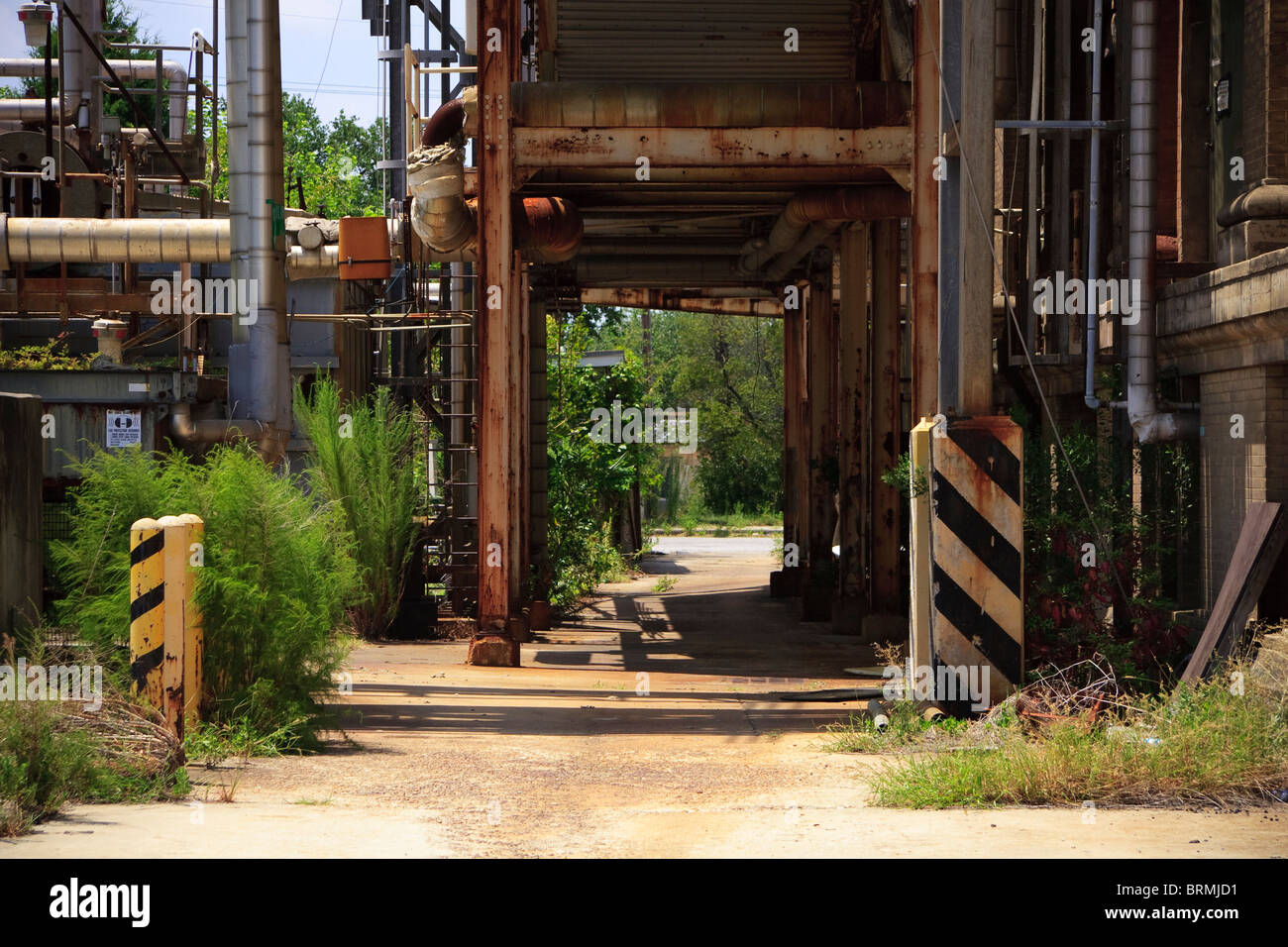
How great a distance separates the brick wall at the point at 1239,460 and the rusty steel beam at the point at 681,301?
13298 millimetres

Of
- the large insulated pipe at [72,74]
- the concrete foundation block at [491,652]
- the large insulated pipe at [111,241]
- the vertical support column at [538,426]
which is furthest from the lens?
the large insulated pipe at [72,74]

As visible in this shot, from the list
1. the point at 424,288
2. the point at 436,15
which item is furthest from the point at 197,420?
the point at 436,15

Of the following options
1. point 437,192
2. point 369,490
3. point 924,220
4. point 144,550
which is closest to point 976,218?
point 924,220

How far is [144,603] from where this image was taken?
649 cm

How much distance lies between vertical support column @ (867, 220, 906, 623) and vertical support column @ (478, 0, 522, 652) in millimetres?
4533

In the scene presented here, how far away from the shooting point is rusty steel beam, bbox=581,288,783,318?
2192 cm

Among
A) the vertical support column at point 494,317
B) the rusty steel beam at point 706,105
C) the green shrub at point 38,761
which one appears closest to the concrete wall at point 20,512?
the green shrub at point 38,761

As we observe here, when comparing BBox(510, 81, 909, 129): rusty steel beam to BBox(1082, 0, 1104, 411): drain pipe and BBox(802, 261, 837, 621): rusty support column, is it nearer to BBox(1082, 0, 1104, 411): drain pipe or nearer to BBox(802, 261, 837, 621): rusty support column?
BBox(1082, 0, 1104, 411): drain pipe

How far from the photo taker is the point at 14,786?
5.15 meters

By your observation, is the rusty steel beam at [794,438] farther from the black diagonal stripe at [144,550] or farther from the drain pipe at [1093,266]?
the black diagonal stripe at [144,550]

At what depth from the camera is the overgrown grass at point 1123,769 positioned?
572 cm

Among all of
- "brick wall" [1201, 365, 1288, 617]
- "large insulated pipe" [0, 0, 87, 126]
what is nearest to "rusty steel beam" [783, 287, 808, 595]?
"brick wall" [1201, 365, 1288, 617]

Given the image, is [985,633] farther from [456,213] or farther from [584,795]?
[456,213]

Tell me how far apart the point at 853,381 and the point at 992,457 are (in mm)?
7539
